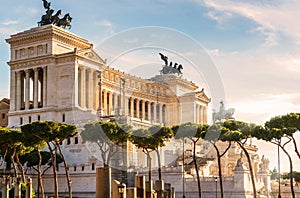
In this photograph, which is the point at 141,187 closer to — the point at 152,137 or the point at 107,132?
the point at 107,132

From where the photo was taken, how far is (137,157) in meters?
80.1

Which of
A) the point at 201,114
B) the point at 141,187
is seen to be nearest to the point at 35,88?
the point at 201,114

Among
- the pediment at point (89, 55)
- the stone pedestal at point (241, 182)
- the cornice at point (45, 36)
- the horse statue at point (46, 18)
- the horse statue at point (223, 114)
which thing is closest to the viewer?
the stone pedestal at point (241, 182)

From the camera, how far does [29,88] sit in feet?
320

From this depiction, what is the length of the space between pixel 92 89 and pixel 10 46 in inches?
621

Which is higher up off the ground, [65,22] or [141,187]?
[65,22]

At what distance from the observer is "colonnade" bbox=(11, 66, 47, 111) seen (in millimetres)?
94688

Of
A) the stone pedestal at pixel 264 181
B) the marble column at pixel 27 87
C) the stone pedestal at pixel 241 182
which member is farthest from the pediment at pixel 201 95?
the stone pedestal at pixel 241 182

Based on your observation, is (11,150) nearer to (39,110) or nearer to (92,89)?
(39,110)

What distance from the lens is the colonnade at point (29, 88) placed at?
311ft

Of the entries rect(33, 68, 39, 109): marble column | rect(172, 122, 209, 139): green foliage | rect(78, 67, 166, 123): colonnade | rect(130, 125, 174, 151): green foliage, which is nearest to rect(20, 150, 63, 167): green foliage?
rect(78, 67, 166, 123): colonnade

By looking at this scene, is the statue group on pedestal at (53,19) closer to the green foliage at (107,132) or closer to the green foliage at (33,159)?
the green foliage at (33,159)

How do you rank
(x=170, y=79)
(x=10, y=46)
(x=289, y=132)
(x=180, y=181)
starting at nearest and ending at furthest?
1. (x=289, y=132)
2. (x=180, y=181)
3. (x=10, y=46)
4. (x=170, y=79)

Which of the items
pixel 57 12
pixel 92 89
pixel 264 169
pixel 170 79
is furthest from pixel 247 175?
pixel 170 79
